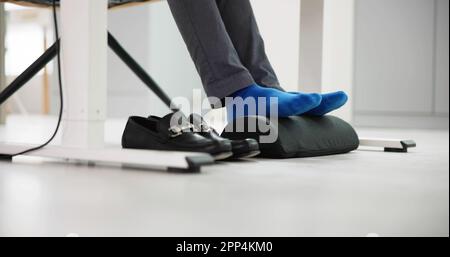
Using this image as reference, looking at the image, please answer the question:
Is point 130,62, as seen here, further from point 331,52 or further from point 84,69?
point 331,52

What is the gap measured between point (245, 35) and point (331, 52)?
73cm

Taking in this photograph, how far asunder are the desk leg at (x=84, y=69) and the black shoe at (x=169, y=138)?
0.21 feet

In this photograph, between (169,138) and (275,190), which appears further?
(169,138)

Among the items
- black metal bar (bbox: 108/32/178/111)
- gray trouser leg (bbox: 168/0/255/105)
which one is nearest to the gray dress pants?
gray trouser leg (bbox: 168/0/255/105)

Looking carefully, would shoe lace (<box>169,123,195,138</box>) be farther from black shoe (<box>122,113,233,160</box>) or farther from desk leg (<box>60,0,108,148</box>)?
desk leg (<box>60,0,108,148</box>)

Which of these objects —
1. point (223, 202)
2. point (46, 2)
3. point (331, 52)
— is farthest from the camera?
point (331, 52)

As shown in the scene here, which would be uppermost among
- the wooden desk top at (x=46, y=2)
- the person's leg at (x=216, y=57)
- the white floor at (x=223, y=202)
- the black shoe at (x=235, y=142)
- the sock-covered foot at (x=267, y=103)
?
the wooden desk top at (x=46, y=2)

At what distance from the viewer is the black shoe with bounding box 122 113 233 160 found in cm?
84

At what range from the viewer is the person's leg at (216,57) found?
3.45 ft

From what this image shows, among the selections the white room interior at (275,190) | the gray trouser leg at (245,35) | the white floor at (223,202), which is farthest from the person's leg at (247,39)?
the white floor at (223,202)

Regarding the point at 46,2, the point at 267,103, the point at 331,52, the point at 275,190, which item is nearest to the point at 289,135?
the point at 267,103

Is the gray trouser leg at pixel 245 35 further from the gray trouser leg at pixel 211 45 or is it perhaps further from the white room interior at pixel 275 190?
the white room interior at pixel 275 190

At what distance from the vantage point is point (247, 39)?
4.01 ft

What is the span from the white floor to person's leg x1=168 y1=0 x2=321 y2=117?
23cm
